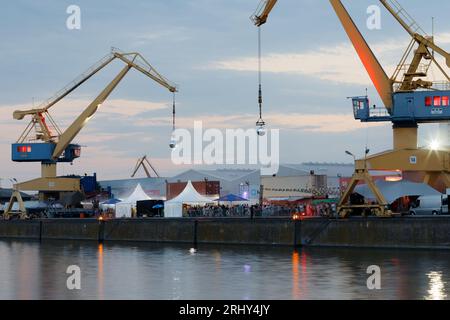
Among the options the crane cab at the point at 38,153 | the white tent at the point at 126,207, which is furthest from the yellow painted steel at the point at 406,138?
the crane cab at the point at 38,153

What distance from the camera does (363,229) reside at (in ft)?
191

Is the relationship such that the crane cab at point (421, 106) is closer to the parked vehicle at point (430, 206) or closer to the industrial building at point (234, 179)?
the parked vehicle at point (430, 206)

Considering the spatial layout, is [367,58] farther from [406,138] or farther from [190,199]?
[190,199]

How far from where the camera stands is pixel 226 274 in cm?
4600

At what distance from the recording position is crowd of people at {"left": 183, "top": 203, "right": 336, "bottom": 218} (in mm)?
71438

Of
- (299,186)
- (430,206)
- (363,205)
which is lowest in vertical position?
(430,206)

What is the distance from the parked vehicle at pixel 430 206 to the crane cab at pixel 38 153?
5776 cm

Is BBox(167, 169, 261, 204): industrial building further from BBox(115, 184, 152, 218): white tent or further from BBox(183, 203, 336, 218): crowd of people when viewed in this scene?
BBox(115, 184, 152, 218): white tent

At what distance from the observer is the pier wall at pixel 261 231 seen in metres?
55.6

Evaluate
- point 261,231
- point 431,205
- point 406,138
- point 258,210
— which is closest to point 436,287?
point 261,231

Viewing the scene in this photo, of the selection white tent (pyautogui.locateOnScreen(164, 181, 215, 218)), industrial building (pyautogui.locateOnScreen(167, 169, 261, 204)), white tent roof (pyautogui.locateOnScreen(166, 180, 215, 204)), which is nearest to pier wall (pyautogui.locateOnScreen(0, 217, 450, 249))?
white tent (pyautogui.locateOnScreen(164, 181, 215, 218))

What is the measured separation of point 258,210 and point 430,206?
15016mm

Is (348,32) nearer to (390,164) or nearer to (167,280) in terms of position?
(390,164)
